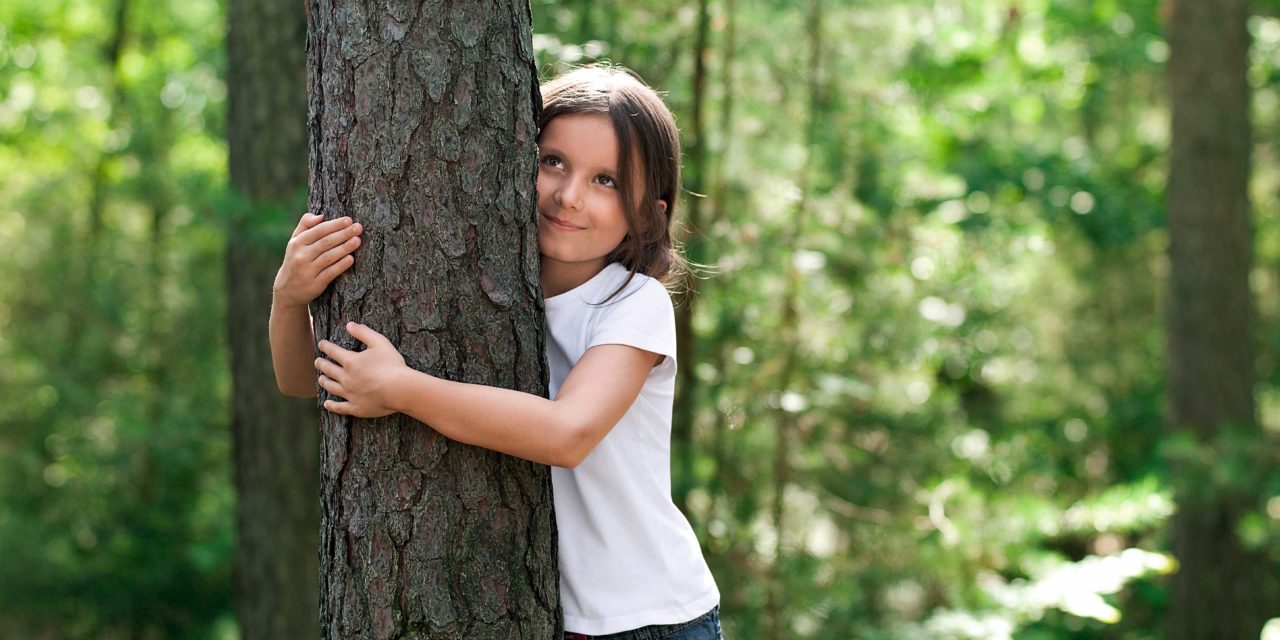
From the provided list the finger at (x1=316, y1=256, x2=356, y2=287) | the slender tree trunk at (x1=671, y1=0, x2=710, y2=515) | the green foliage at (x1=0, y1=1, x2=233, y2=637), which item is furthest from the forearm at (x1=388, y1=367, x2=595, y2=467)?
the green foliage at (x1=0, y1=1, x2=233, y2=637)

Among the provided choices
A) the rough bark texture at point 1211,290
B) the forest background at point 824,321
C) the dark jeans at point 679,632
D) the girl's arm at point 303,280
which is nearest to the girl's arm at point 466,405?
the girl's arm at point 303,280

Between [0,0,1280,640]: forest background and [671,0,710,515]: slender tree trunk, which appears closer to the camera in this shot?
[671,0,710,515]: slender tree trunk

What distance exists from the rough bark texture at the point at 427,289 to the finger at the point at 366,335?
0.06ft

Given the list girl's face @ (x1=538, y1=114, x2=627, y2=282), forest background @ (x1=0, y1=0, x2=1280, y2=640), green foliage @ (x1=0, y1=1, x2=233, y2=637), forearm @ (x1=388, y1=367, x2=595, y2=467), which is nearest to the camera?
forearm @ (x1=388, y1=367, x2=595, y2=467)

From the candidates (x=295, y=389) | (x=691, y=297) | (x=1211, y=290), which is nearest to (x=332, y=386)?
(x=295, y=389)

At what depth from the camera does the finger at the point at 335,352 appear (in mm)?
1666

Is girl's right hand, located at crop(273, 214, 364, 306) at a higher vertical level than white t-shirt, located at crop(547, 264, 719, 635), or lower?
higher

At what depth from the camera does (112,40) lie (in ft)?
39.6

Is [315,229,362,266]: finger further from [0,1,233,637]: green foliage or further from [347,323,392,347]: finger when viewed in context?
[0,1,233,637]: green foliage

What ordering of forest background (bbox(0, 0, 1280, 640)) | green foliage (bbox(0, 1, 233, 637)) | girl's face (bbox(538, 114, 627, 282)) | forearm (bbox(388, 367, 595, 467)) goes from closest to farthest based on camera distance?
1. forearm (bbox(388, 367, 595, 467))
2. girl's face (bbox(538, 114, 627, 282))
3. forest background (bbox(0, 0, 1280, 640))
4. green foliage (bbox(0, 1, 233, 637))

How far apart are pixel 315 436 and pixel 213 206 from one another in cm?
146

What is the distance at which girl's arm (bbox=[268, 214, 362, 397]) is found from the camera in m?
1.69

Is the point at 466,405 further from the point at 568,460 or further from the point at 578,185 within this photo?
the point at 578,185

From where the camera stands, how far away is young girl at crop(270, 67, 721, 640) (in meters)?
1.66
